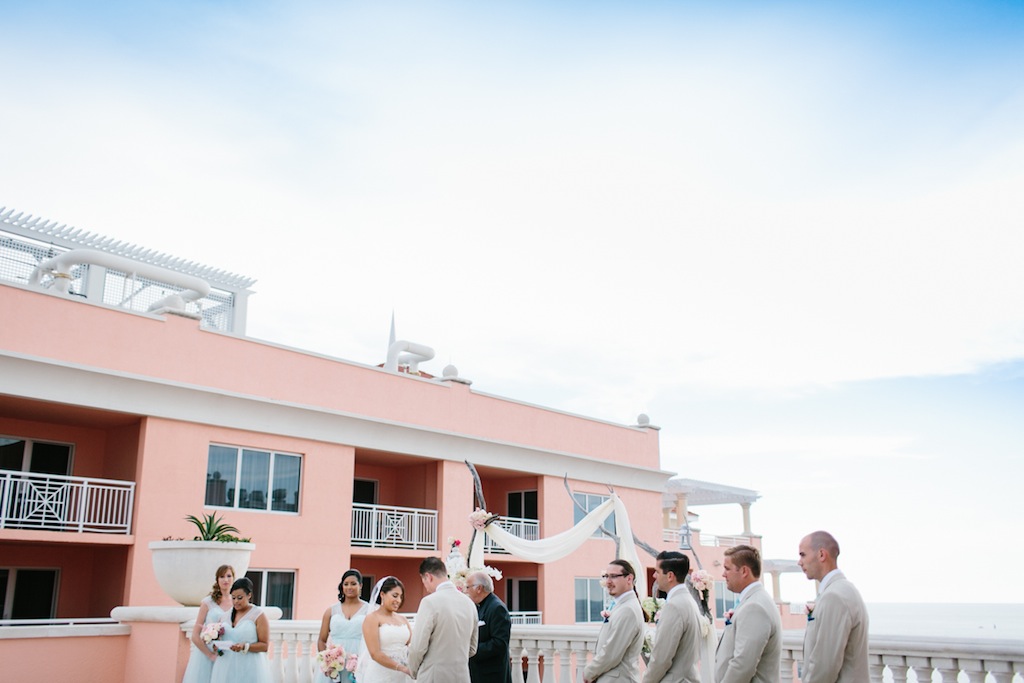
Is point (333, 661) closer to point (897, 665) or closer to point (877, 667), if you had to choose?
point (877, 667)

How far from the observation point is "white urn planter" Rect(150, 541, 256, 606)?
35.1ft

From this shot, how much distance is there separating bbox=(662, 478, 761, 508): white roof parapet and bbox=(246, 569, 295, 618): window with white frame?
20.1 meters

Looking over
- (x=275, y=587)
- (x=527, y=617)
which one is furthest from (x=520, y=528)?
(x=275, y=587)

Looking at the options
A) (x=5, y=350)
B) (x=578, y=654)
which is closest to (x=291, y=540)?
(x=5, y=350)

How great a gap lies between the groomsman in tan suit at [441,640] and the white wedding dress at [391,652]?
0.56 meters

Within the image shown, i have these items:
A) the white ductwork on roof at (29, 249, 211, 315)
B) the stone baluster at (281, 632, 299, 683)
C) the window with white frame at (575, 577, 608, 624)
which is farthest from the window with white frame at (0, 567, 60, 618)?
the window with white frame at (575, 577, 608, 624)

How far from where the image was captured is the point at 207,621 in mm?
8742

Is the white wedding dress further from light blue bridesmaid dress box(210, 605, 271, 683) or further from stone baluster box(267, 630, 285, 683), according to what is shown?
stone baluster box(267, 630, 285, 683)

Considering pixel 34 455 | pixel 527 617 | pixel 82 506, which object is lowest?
pixel 527 617

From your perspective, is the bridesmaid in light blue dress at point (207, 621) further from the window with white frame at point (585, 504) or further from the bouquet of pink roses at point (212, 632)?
the window with white frame at point (585, 504)

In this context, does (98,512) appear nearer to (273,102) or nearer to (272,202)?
(272,202)

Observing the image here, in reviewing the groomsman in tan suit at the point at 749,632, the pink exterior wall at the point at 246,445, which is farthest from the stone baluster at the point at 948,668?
the pink exterior wall at the point at 246,445

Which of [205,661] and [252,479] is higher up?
[252,479]

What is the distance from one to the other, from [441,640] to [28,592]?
15357mm
